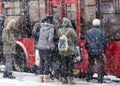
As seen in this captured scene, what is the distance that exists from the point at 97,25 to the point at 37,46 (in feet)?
5.59

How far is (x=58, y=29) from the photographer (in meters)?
13.2

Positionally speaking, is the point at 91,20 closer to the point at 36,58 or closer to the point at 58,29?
the point at 58,29

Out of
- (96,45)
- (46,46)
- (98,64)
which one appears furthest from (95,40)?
(46,46)

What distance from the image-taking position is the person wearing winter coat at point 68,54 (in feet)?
41.6

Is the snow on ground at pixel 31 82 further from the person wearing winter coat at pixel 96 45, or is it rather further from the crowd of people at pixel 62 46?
the person wearing winter coat at pixel 96 45

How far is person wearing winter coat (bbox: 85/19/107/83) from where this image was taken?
12773 mm

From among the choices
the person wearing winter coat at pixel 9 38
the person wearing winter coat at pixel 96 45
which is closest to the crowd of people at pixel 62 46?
the person wearing winter coat at pixel 96 45

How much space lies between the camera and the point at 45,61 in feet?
42.8

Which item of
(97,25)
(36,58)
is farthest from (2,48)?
(97,25)

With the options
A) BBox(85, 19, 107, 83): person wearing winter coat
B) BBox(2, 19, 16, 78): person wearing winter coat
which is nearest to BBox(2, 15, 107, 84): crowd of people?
BBox(85, 19, 107, 83): person wearing winter coat

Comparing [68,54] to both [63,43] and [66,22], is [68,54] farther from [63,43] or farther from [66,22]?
[66,22]

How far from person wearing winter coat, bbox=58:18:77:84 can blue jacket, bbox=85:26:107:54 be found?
0.44 m

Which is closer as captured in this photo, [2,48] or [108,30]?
[108,30]

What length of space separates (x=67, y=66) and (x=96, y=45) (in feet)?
3.09
